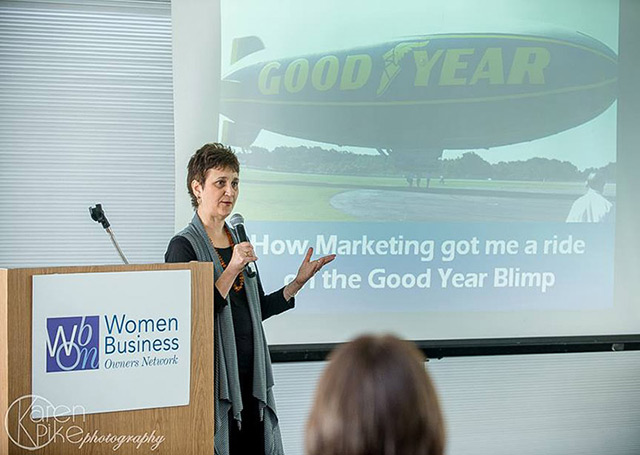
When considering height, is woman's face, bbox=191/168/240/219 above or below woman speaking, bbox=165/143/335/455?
above

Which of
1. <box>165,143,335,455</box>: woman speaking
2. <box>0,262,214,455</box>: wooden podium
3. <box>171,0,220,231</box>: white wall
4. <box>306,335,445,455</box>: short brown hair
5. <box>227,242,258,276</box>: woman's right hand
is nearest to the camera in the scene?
<box>306,335,445,455</box>: short brown hair

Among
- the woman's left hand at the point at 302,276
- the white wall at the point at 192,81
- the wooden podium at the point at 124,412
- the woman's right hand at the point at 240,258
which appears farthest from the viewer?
the white wall at the point at 192,81

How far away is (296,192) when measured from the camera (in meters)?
4.36

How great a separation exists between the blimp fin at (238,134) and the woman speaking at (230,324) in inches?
44.1

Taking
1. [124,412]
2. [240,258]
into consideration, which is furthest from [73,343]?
[240,258]

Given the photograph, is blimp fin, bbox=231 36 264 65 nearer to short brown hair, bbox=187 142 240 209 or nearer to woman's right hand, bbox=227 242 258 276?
short brown hair, bbox=187 142 240 209

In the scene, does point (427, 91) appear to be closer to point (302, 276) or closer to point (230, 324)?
point (302, 276)

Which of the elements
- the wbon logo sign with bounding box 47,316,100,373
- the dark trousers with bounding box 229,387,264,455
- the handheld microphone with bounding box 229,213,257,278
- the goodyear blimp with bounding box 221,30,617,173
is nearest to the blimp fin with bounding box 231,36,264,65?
the goodyear blimp with bounding box 221,30,617,173

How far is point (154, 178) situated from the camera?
4211 mm

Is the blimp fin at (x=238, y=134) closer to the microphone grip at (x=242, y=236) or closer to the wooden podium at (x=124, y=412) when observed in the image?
the microphone grip at (x=242, y=236)

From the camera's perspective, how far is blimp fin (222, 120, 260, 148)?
13.9ft

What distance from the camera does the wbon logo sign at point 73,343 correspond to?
7.25 ft

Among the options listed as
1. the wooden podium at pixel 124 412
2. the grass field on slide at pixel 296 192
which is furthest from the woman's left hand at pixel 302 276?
the grass field on slide at pixel 296 192

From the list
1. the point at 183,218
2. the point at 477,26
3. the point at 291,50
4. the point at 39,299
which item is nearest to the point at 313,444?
the point at 39,299
